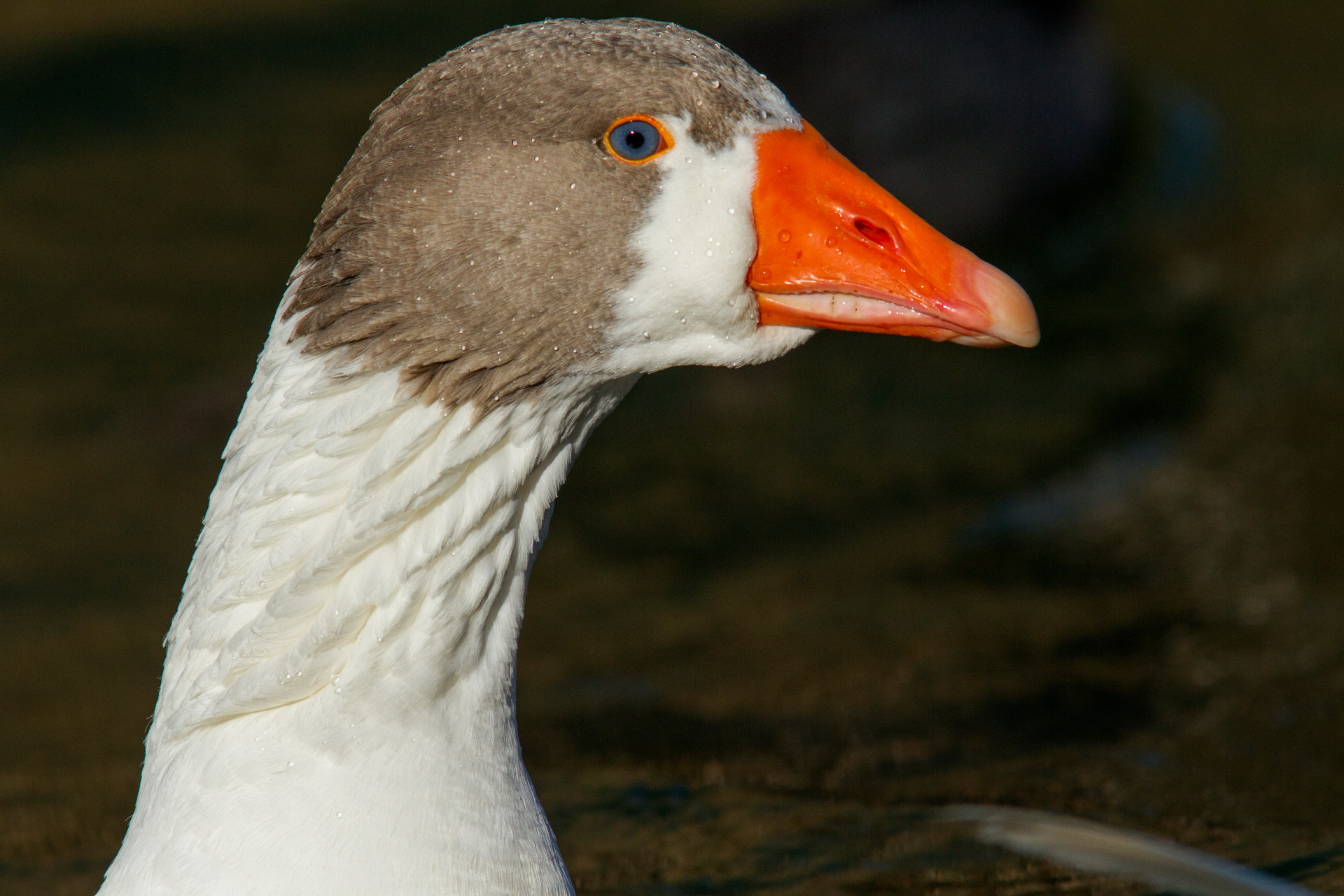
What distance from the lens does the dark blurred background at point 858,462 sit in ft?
18.8

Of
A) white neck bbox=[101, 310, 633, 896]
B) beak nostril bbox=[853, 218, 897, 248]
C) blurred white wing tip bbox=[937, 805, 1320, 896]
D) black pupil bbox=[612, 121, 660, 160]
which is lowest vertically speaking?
blurred white wing tip bbox=[937, 805, 1320, 896]

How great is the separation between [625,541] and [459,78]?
17.7ft

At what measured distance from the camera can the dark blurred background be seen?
5.74 meters

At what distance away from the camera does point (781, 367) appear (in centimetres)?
1053

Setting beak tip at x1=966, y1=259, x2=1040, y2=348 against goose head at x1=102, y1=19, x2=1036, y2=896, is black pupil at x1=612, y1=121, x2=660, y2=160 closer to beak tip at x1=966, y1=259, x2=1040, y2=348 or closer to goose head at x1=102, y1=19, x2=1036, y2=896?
goose head at x1=102, y1=19, x2=1036, y2=896

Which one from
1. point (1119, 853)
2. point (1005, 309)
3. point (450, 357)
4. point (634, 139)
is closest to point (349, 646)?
point (450, 357)

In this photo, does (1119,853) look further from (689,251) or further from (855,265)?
(689,251)

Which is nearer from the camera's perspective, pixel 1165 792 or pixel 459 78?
pixel 459 78

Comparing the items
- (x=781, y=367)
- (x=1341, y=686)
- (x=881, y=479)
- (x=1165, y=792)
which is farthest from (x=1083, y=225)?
(x=1165, y=792)

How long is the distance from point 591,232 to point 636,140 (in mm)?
233

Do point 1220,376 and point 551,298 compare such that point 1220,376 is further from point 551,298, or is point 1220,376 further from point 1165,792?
point 551,298

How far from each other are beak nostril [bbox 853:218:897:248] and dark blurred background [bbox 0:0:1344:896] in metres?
2.22

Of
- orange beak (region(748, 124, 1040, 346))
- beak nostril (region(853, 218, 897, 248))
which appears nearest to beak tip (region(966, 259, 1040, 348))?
orange beak (region(748, 124, 1040, 346))

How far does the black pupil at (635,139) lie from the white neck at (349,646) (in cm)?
53
